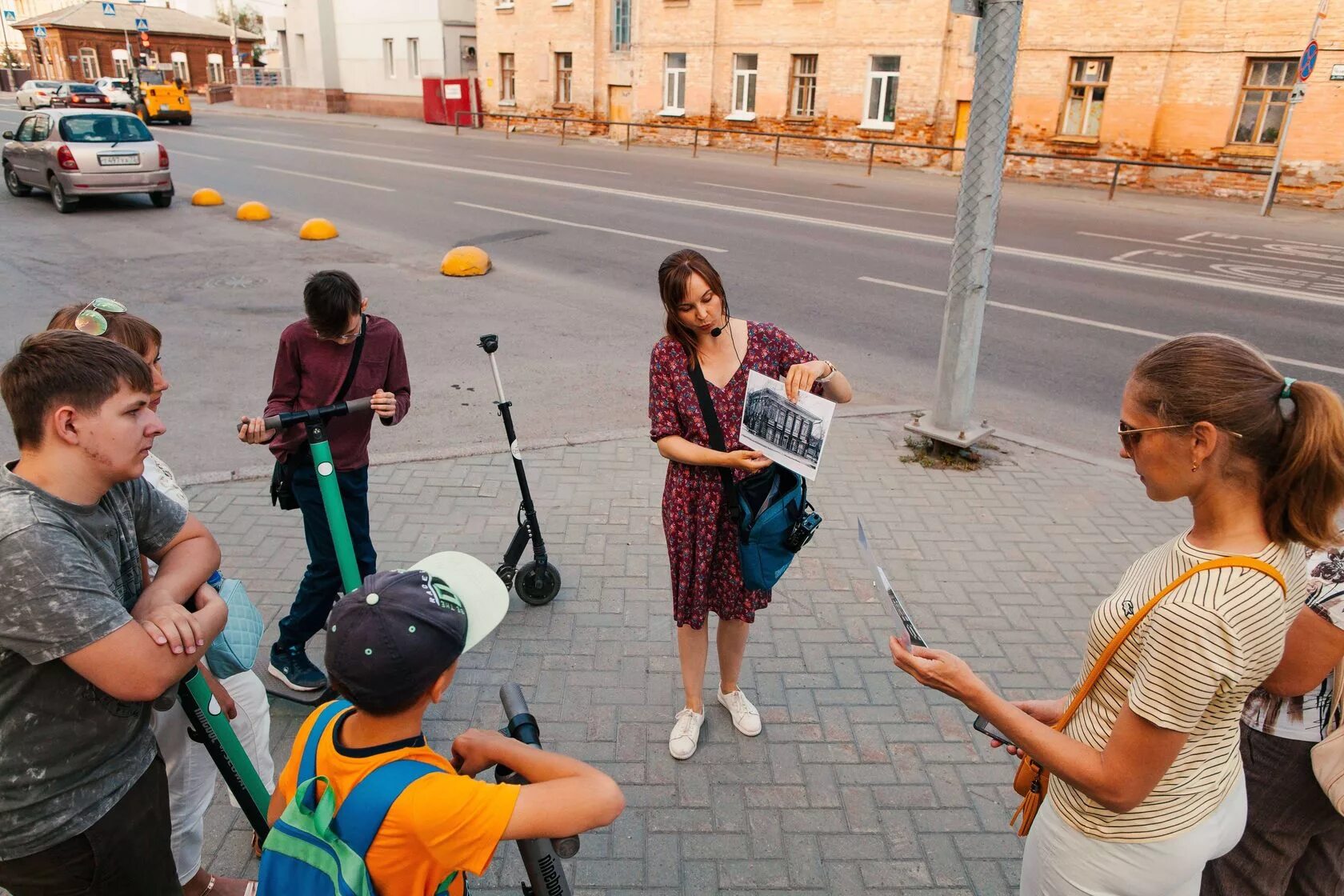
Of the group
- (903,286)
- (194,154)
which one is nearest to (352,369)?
(903,286)

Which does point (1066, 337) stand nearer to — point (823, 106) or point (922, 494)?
point (922, 494)

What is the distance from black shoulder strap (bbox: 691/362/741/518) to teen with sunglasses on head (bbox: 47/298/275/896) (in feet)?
5.50

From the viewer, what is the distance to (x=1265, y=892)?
2271 mm

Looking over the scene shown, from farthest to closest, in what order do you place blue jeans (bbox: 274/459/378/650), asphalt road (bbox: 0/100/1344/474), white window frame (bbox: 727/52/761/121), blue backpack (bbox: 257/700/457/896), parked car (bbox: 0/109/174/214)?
1. white window frame (bbox: 727/52/761/121)
2. parked car (bbox: 0/109/174/214)
3. asphalt road (bbox: 0/100/1344/474)
4. blue jeans (bbox: 274/459/378/650)
5. blue backpack (bbox: 257/700/457/896)

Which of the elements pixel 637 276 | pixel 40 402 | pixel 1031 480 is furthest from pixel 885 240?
pixel 40 402

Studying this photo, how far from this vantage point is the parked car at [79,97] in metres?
35.6

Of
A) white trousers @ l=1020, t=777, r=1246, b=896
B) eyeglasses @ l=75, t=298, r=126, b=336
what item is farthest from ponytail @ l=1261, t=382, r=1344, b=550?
eyeglasses @ l=75, t=298, r=126, b=336

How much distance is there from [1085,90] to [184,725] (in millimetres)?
25560

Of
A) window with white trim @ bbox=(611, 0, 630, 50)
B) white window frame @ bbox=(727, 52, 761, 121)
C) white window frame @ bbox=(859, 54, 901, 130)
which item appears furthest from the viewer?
window with white trim @ bbox=(611, 0, 630, 50)

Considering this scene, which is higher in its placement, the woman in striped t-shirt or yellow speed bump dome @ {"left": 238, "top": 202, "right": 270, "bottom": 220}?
the woman in striped t-shirt

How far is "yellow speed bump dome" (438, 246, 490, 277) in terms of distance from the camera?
11617 millimetres

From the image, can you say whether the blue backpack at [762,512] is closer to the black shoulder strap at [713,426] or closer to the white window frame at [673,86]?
the black shoulder strap at [713,426]

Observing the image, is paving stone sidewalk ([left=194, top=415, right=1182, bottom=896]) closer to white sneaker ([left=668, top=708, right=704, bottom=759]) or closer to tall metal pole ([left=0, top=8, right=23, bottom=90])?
white sneaker ([left=668, top=708, right=704, bottom=759])

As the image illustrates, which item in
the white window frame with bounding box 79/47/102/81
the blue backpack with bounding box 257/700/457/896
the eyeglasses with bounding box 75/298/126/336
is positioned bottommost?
the blue backpack with bounding box 257/700/457/896
